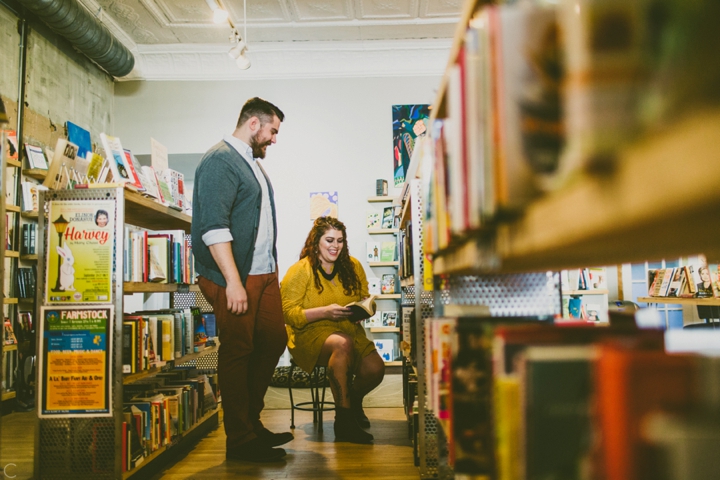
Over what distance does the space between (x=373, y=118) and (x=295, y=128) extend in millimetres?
843

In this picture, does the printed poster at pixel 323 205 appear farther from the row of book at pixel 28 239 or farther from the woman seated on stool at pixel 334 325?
the row of book at pixel 28 239

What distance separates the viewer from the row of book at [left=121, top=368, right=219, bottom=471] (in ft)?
6.88

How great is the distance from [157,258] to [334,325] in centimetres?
104

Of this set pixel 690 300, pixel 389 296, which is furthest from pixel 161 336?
pixel 690 300

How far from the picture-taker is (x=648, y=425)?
40 cm

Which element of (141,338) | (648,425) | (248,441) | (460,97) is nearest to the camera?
(648,425)

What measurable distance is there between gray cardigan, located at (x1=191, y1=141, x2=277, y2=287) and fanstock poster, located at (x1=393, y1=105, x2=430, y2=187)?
3091 mm

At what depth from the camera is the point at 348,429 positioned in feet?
9.07

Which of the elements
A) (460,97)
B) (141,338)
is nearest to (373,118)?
(141,338)

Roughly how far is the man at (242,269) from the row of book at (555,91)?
1.67 metres

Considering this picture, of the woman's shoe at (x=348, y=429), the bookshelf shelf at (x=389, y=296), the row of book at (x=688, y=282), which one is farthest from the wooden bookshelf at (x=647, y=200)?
the bookshelf shelf at (x=389, y=296)

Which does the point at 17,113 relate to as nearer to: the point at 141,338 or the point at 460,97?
the point at 141,338

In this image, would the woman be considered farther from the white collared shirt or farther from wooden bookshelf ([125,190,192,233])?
wooden bookshelf ([125,190,192,233])

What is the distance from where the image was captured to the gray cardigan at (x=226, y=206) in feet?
7.66
